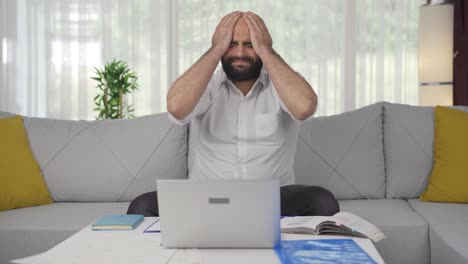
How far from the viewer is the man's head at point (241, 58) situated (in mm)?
2469

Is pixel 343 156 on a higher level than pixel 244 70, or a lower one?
lower

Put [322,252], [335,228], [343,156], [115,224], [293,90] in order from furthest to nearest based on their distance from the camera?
[343,156]
[293,90]
[115,224]
[335,228]
[322,252]

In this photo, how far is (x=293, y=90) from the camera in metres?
2.29

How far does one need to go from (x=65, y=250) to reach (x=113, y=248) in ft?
0.36

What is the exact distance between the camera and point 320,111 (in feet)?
20.5

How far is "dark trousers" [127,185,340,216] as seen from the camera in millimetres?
2135

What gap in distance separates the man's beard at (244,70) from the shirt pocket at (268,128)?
0.55 ft

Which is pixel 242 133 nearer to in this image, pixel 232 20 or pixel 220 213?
pixel 232 20

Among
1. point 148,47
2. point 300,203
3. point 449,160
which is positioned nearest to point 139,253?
point 300,203

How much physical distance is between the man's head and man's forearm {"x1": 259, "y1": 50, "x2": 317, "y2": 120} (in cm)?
10

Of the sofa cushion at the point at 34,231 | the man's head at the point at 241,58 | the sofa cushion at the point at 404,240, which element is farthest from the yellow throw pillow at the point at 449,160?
the sofa cushion at the point at 34,231

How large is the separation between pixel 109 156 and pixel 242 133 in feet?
2.53

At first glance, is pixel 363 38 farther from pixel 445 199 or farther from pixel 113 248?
pixel 113 248

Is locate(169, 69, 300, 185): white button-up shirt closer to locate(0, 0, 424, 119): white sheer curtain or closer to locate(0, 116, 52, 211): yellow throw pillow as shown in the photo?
locate(0, 116, 52, 211): yellow throw pillow
